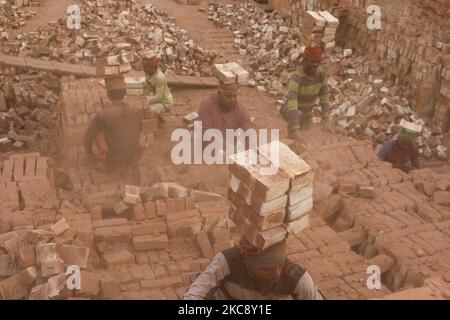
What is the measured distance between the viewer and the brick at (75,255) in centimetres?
466

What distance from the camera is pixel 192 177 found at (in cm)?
660

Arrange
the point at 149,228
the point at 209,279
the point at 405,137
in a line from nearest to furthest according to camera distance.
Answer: the point at 209,279 → the point at 149,228 → the point at 405,137

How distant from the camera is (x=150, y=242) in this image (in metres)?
5.16

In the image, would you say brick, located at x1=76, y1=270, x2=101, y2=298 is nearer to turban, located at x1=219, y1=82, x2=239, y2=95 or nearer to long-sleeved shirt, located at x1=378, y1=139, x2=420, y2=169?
turban, located at x1=219, y1=82, x2=239, y2=95

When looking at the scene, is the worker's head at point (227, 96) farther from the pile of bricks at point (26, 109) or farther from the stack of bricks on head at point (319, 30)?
the pile of bricks at point (26, 109)

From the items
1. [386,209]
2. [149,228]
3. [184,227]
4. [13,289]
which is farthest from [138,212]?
[386,209]

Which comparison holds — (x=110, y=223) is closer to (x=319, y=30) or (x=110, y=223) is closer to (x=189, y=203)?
(x=189, y=203)

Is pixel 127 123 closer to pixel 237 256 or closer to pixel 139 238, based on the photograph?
pixel 139 238

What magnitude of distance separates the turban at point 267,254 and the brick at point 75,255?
153cm

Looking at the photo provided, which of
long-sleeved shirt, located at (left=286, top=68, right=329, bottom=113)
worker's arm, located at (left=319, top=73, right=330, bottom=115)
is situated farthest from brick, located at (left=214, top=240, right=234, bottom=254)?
worker's arm, located at (left=319, top=73, right=330, bottom=115)

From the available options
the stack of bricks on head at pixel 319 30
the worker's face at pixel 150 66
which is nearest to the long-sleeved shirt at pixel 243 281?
the stack of bricks on head at pixel 319 30

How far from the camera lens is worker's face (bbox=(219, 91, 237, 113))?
21.7 feet

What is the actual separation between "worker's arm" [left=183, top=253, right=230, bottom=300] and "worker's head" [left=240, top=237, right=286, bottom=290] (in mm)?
206

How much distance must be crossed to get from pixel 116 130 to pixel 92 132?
0.28 meters
